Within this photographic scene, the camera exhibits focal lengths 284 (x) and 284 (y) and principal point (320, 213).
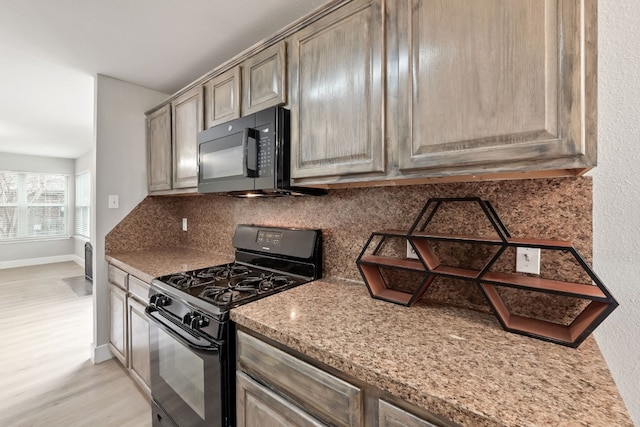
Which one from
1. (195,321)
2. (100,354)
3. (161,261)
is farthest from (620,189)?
(100,354)

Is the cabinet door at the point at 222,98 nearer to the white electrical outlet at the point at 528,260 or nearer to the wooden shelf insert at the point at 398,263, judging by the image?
the wooden shelf insert at the point at 398,263

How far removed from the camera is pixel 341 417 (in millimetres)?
820

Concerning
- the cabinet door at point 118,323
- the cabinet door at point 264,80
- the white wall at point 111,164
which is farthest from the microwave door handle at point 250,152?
the white wall at point 111,164

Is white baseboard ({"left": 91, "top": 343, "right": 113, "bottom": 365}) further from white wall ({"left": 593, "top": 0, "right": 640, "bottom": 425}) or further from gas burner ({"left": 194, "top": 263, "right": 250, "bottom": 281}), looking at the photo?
white wall ({"left": 593, "top": 0, "right": 640, "bottom": 425})

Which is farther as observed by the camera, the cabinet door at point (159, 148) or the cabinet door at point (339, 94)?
the cabinet door at point (159, 148)

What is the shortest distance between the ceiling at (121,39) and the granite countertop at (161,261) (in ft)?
4.91

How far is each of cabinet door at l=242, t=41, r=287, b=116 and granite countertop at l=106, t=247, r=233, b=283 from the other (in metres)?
1.12

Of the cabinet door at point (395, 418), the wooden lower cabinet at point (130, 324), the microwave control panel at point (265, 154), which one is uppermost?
the microwave control panel at point (265, 154)

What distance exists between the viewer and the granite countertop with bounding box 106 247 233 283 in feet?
6.08

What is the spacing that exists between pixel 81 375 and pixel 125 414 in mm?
741

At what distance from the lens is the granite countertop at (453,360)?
1.96 feet

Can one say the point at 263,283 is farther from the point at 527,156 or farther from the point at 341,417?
the point at 527,156

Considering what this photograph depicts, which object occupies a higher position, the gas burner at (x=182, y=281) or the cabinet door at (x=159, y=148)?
the cabinet door at (x=159, y=148)

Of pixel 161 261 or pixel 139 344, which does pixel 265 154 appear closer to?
pixel 161 261
